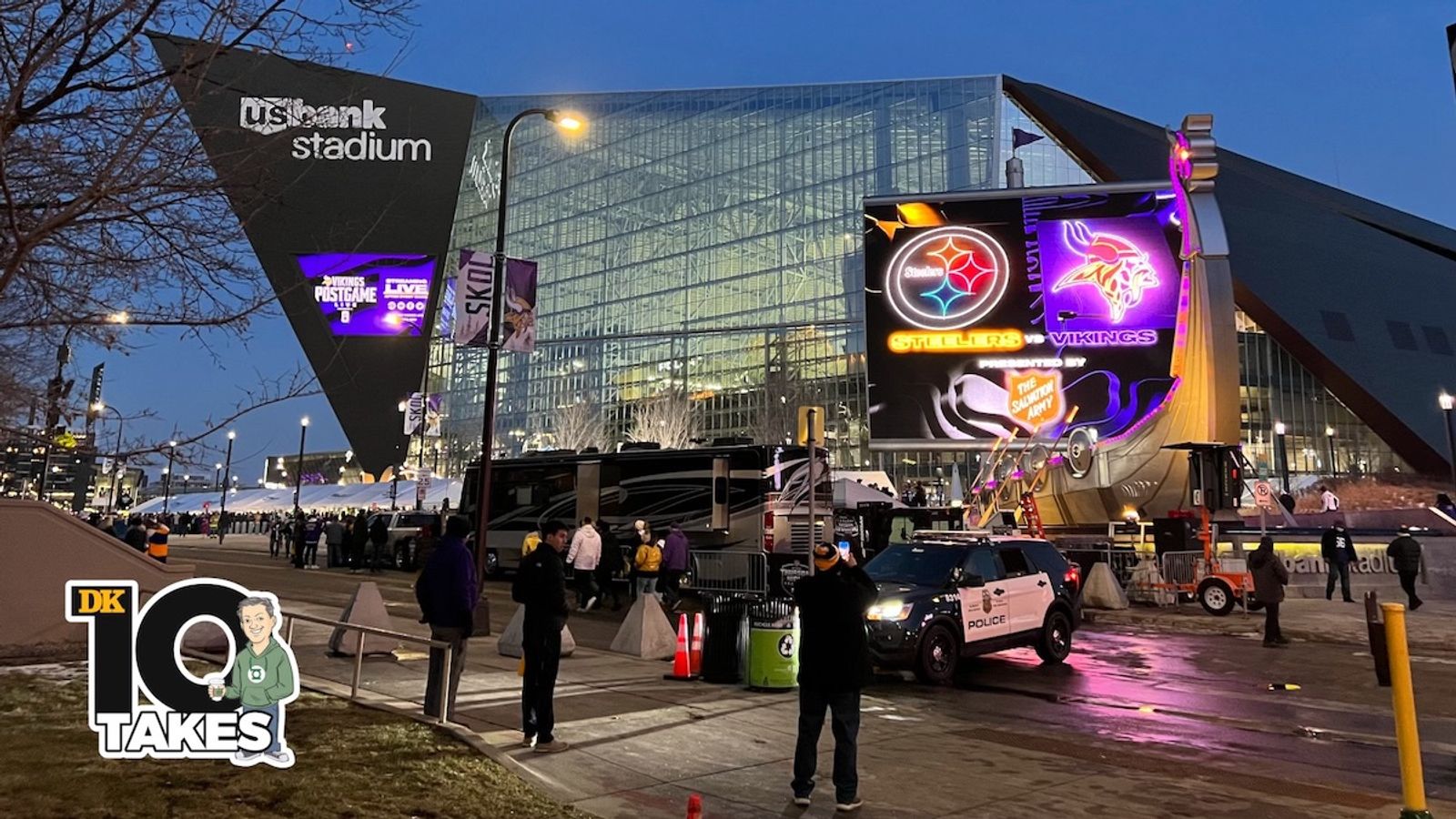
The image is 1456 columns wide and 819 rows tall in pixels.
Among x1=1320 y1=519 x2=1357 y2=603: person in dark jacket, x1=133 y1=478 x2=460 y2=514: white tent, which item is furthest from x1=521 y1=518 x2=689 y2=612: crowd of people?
x1=133 y1=478 x2=460 y2=514: white tent

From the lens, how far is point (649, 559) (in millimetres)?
16984

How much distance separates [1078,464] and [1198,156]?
37.0 ft

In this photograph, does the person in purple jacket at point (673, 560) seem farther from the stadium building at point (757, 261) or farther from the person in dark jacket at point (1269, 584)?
the stadium building at point (757, 261)

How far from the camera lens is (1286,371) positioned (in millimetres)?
60969

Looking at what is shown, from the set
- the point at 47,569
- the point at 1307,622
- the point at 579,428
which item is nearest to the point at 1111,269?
the point at 1307,622

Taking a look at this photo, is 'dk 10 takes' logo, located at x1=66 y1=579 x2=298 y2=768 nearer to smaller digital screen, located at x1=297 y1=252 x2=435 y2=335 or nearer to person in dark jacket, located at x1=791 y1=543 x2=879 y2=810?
person in dark jacket, located at x1=791 y1=543 x2=879 y2=810

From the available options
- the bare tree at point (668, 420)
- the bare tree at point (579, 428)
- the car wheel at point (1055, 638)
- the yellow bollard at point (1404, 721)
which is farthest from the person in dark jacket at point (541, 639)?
the bare tree at point (579, 428)

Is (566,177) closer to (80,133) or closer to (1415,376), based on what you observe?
(1415,376)

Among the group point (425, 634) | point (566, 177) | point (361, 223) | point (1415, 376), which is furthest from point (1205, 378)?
point (566, 177)

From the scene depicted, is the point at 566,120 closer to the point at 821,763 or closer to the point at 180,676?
the point at 821,763

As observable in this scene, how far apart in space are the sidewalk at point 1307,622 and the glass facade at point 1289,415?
42767 mm

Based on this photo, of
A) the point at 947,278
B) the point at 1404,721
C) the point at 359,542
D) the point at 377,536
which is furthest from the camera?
the point at 947,278

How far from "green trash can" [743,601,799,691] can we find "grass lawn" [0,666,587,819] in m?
4.21

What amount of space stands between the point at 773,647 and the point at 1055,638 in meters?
5.14
